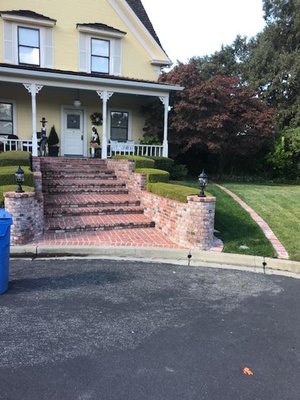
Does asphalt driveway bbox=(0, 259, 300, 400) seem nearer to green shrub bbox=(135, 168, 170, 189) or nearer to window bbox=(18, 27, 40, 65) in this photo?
green shrub bbox=(135, 168, 170, 189)

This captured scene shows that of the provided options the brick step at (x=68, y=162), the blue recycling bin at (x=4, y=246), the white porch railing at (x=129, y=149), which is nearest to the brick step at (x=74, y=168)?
the brick step at (x=68, y=162)

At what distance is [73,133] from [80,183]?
20.7ft

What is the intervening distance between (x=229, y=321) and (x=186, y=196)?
352cm

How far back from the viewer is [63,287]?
5.04 metres

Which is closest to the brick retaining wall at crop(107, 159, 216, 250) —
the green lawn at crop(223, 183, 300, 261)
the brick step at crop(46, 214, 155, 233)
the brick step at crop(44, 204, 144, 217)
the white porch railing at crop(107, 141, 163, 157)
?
the brick step at crop(46, 214, 155, 233)

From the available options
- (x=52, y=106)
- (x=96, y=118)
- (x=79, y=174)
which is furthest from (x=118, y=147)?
(x=79, y=174)

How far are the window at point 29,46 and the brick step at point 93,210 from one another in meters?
9.40

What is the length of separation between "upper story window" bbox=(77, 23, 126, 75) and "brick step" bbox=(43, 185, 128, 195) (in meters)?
7.87

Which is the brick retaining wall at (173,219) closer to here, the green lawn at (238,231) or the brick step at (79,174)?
the green lawn at (238,231)

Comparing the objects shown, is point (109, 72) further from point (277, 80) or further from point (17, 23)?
point (277, 80)

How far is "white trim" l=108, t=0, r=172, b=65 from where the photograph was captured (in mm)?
16828

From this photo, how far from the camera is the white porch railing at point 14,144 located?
535 inches

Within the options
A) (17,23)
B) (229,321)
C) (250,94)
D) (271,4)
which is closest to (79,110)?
(17,23)

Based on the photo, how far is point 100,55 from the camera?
54.6 feet
